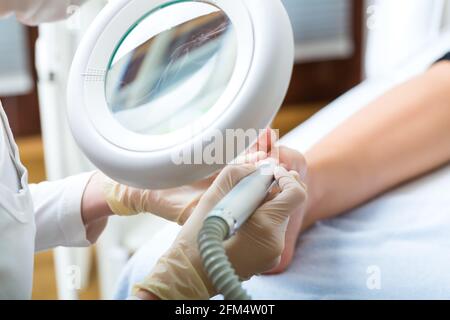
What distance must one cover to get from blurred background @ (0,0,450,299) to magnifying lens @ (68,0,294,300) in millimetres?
83

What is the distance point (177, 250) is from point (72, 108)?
15 centimetres

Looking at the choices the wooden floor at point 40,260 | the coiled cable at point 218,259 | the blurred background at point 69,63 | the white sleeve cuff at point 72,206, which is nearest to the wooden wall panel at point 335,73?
the blurred background at point 69,63

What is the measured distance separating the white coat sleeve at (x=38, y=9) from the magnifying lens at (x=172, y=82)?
4 centimetres

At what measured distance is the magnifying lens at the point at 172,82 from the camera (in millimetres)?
538

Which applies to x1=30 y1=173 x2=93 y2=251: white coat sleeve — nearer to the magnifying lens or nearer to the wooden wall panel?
the magnifying lens

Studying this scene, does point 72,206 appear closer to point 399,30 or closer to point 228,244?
point 228,244

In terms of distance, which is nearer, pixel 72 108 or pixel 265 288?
pixel 72 108

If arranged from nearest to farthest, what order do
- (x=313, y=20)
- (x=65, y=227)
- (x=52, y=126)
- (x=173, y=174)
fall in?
(x=173, y=174) < (x=65, y=227) < (x=52, y=126) < (x=313, y=20)

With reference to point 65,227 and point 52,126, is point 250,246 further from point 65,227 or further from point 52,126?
point 52,126

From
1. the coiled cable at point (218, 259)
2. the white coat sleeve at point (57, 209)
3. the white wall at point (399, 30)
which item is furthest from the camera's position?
the white wall at point (399, 30)

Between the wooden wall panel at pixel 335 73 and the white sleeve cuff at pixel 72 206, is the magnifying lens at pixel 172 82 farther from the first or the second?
the wooden wall panel at pixel 335 73

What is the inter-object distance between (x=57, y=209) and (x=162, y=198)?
13 cm
